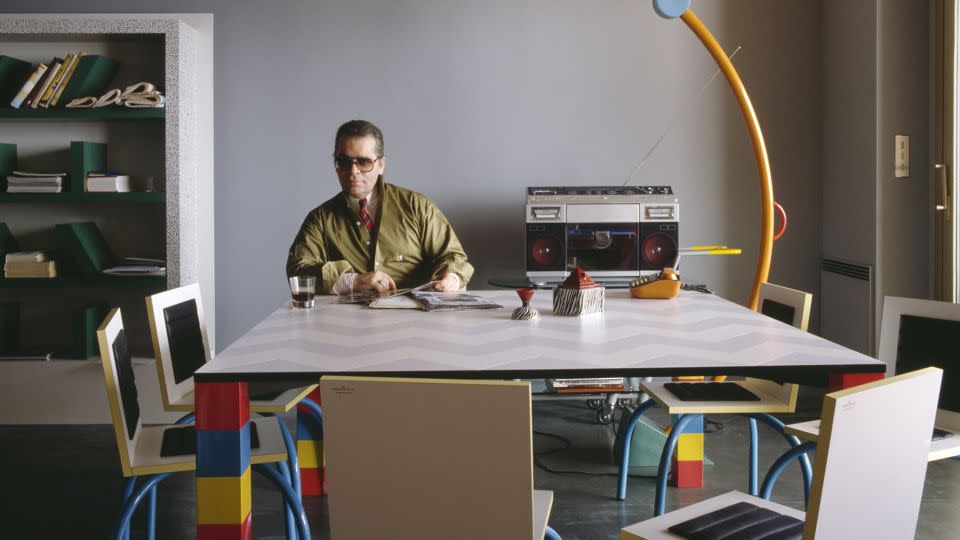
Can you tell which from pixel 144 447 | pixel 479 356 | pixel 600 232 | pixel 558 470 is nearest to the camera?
pixel 479 356

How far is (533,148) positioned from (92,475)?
94.8 inches

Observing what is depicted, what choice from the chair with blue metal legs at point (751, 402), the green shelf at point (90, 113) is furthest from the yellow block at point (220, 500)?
the green shelf at point (90, 113)

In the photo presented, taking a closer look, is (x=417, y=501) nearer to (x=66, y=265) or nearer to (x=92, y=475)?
(x=92, y=475)

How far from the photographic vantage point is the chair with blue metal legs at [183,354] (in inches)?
83.2

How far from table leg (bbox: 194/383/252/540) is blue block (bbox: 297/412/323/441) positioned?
1.19 meters

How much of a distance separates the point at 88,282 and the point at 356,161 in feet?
5.88

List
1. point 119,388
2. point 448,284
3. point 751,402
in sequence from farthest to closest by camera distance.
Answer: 1. point 448,284
2. point 751,402
3. point 119,388

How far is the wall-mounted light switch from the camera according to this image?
3.56 metres

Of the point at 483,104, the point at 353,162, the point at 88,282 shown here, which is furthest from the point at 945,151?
the point at 88,282

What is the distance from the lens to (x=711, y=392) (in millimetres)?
2277

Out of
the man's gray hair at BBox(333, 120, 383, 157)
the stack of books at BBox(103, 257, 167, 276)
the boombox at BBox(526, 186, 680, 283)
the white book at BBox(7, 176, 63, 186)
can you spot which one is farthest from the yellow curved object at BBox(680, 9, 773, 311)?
the white book at BBox(7, 176, 63, 186)

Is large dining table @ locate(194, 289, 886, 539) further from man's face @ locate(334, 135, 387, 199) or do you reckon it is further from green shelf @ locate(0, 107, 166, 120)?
green shelf @ locate(0, 107, 166, 120)

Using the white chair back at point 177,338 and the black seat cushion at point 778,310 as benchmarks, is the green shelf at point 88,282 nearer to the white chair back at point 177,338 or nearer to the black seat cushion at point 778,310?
the white chair back at point 177,338

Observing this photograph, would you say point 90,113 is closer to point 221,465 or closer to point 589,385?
point 589,385
